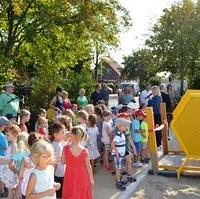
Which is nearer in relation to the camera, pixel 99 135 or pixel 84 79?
pixel 99 135

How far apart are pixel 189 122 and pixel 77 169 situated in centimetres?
443

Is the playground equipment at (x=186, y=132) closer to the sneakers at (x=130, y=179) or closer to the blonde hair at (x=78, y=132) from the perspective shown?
the sneakers at (x=130, y=179)

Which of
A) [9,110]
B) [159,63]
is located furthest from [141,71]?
[9,110]

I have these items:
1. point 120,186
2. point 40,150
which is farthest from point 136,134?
point 40,150

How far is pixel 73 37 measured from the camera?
23094 mm

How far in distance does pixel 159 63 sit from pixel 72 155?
3589 centimetres

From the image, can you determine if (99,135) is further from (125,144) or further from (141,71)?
(141,71)

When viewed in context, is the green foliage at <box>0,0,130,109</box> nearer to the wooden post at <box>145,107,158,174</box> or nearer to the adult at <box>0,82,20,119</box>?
the adult at <box>0,82,20,119</box>

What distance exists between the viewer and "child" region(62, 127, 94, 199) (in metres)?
6.99

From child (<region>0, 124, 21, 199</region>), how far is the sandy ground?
2271 mm

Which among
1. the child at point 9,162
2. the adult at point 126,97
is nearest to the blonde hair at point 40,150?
the child at point 9,162

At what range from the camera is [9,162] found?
24.9ft

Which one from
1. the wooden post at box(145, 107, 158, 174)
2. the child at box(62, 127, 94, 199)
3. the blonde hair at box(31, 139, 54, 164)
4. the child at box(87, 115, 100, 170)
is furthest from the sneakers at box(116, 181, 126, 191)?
the blonde hair at box(31, 139, 54, 164)

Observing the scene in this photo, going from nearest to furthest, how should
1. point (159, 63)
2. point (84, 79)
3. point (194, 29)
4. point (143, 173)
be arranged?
1. point (143, 173)
2. point (84, 79)
3. point (194, 29)
4. point (159, 63)
